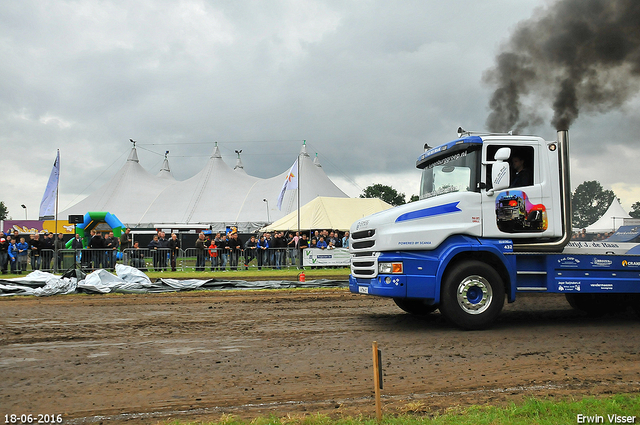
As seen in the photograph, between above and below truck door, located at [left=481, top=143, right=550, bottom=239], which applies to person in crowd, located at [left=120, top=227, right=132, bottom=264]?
below

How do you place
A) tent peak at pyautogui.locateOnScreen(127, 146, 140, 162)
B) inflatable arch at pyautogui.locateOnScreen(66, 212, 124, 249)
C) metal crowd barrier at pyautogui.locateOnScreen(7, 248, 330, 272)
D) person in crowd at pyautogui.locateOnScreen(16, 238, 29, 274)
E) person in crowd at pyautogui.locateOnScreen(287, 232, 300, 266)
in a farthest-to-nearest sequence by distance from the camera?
tent peak at pyautogui.locateOnScreen(127, 146, 140, 162), inflatable arch at pyautogui.locateOnScreen(66, 212, 124, 249), person in crowd at pyautogui.locateOnScreen(287, 232, 300, 266), person in crowd at pyautogui.locateOnScreen(16, 238, 29, 274), metal crowd barrier at pyautogui.locateOnScreen(7, 248, 330, 272)

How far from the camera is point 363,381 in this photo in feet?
17.5

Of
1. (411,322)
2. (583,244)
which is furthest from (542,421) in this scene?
(583,244)

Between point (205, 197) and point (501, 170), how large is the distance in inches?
1564

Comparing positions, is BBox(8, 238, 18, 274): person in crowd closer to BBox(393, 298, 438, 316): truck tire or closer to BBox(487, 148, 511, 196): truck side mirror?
BBox(393, 298, 438, 316): truck tire

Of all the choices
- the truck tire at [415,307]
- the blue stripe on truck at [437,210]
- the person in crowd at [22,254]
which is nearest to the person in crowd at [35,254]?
the person in crowd at [22,254]

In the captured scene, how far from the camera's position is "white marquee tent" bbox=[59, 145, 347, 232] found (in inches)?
1699

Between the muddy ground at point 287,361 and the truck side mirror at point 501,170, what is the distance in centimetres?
238

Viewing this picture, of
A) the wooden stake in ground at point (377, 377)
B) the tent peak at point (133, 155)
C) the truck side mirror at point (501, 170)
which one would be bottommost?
the wooden stake in ground at point (377, 377)

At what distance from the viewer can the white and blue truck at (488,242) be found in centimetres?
791

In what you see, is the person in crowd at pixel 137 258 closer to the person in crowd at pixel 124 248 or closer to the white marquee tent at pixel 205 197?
the person in crowd at pixel 124 248

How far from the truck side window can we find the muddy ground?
2487mm

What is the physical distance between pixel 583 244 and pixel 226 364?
653 cm

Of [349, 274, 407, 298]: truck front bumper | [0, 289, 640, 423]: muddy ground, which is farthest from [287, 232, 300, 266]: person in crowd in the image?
[349, 274, 407, 298]: truck front bumper
